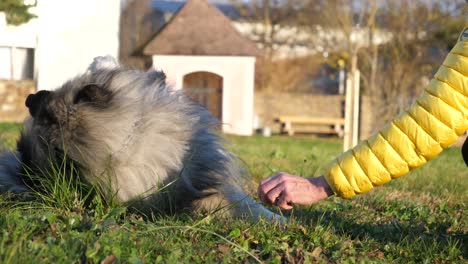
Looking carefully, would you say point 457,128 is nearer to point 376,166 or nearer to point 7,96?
point 376,166

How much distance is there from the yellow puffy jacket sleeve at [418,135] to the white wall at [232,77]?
62.2 ft

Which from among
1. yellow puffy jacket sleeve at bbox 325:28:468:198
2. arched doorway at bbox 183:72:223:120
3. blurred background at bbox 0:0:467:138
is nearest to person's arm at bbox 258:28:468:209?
yellow puffy jacket sleeve at bbox 325:28:468:198

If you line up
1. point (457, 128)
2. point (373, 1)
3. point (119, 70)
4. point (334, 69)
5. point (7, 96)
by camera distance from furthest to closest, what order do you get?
1. point (334, 69)
2. point (373, 1)
3. point (7, 96)
4. point (119, 70)
5. point (457, 128)

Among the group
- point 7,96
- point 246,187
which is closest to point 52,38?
point 246,187

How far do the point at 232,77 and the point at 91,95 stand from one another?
1879 centimetres

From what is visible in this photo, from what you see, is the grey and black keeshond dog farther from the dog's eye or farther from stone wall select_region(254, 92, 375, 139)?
stone wall select_region(254, 92, 375, 139)

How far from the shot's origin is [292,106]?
25.9 meters

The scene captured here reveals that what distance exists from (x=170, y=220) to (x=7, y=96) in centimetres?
1678

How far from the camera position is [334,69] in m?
33.9

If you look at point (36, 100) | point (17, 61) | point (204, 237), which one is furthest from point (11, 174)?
point (17, 61)

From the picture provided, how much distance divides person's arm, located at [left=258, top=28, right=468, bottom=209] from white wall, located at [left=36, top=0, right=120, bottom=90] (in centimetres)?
632

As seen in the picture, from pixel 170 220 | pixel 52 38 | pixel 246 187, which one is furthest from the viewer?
pixel 52 38

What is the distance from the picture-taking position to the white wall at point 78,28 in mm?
9016

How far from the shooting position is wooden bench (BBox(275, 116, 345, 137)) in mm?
24859
